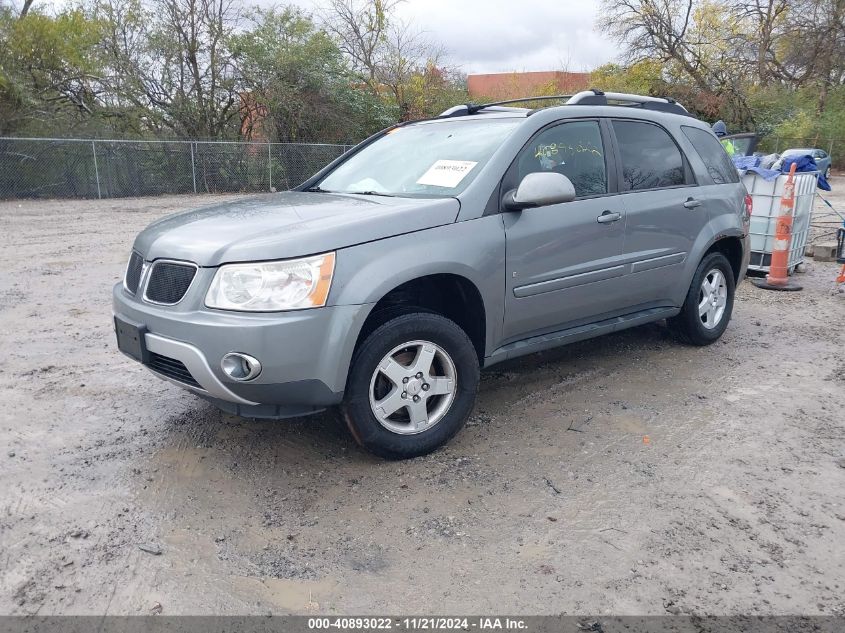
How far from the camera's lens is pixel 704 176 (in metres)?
5.23

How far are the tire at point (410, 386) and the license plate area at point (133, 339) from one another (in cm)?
104

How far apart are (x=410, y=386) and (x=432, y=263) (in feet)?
2.10

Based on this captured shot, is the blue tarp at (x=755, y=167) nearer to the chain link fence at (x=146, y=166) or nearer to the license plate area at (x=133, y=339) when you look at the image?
the license plate area at (x=133, y=339)

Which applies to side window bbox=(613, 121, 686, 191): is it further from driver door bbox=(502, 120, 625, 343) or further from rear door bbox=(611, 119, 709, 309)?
driver door bbox=(502, 120, 625, 343)

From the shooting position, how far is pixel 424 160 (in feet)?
13.9

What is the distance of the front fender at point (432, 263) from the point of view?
3.18 metres

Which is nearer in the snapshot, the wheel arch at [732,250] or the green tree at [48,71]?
the wheel arch at [732,250]

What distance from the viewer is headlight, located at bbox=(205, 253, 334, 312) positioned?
121 inches

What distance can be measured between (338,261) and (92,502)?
5.31 ft

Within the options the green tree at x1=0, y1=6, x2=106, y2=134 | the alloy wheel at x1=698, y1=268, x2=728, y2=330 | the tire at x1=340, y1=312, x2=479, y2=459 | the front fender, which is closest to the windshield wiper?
the front fender

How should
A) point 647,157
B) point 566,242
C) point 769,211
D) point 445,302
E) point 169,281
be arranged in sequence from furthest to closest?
point 769,211 < point 647,157 < point 566,242 < point 445,302 < point 169,281

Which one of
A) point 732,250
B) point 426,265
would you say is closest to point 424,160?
point 426,265

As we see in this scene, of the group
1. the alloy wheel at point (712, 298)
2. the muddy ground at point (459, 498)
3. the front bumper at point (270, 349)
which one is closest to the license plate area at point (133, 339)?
the front bumper at point (270, 349)

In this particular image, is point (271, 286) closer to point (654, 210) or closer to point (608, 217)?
point (608, 217)
